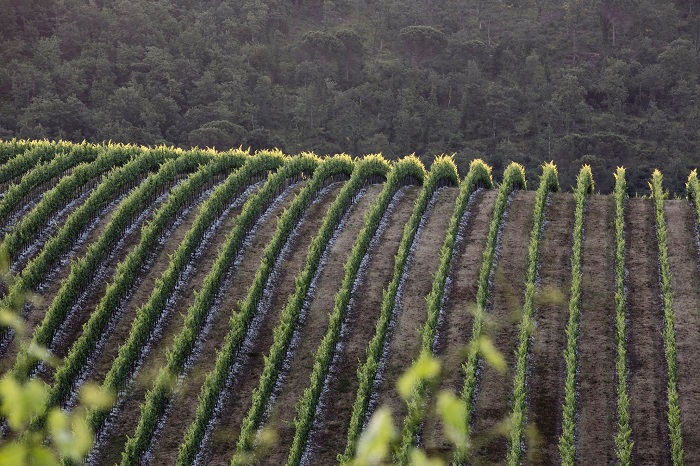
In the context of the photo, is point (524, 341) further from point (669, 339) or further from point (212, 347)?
point (212, 347)

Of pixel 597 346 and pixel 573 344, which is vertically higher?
pixel 597 346

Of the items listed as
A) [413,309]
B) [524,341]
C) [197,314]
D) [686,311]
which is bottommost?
[197,314]

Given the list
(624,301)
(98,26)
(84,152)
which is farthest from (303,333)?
(98,26)

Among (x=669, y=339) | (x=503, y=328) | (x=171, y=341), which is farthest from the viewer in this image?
(x=503, y=328)

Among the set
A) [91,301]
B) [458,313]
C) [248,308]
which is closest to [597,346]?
[458,313]

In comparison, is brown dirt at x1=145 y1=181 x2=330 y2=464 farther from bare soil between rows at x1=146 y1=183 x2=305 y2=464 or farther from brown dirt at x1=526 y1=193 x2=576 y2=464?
brown dirt at x1=526 y1=193 x2=576 y2=464

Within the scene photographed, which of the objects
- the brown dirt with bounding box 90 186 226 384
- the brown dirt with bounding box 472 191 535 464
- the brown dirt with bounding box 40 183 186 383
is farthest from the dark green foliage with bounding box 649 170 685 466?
the brown dirt with bounding box 40 183 186 383

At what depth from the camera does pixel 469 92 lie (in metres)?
61.2

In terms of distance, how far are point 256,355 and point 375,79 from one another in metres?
49.1

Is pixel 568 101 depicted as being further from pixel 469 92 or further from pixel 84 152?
pixel 84 152

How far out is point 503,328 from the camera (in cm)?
1977

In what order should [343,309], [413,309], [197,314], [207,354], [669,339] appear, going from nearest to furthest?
[669,339] < [207,354] < [197,314] < [343,309] < [413,309]

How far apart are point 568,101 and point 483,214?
37870 millimetres

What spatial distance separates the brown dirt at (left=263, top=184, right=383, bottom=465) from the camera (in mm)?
16859
